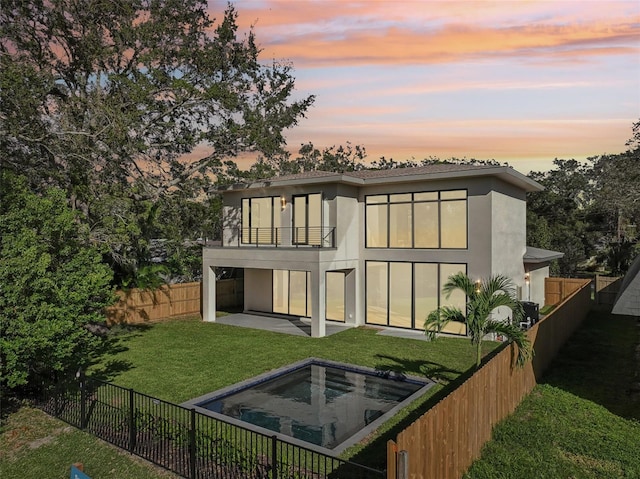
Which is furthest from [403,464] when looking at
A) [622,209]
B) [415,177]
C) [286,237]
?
[622,209]

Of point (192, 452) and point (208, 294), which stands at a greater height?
point (208, 294)

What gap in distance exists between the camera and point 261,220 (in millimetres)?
22453

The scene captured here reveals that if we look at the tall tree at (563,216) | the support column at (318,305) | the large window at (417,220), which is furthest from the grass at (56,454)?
the tall tree at (563,216)

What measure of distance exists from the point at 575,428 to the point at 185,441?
767cm

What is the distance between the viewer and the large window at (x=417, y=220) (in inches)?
708

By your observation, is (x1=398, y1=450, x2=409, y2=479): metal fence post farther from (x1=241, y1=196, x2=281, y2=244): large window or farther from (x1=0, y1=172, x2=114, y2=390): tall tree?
(x1=241, y1=196, x2=281, y2=244): large window

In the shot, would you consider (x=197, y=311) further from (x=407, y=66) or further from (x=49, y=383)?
(x=407, y=66)

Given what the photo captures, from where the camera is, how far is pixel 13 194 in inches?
411

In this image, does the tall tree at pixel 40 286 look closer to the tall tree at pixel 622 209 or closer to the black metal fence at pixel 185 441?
the black metal fence at pixel 185 441

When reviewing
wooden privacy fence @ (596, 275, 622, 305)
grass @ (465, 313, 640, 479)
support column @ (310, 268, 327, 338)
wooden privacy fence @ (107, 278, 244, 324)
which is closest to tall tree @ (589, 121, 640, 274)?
wooden privacy fence @ (596, 275, 622, 305)

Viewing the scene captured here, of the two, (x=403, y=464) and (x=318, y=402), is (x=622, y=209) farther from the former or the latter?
(x=403, y=464)

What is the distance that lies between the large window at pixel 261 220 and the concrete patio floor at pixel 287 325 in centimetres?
389

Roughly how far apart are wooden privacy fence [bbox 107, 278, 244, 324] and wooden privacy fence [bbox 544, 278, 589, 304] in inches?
762

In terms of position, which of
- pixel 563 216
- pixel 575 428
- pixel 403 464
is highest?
pixel 563 216
